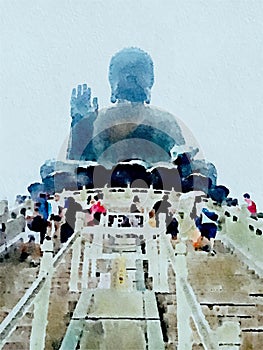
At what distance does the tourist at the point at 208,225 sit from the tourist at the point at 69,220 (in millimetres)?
201

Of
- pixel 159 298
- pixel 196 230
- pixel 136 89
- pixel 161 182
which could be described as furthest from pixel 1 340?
pixel 136 89

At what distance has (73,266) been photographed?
827 mm

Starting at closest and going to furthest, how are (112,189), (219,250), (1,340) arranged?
(1,340), (219,250), (112,189)

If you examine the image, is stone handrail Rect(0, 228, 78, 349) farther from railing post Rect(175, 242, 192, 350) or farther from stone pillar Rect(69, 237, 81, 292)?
railing post Rect(175, 242, 192, 350)

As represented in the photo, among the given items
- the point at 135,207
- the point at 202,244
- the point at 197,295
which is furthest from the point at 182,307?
the point at 135,207

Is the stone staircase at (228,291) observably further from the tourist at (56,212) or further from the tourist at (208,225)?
the tourist at (56,212)

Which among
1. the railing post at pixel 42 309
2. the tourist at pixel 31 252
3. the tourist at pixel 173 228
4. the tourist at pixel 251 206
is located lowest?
the railing post at pixel 42 309

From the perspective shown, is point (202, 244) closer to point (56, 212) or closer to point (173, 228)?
point (173, 228)

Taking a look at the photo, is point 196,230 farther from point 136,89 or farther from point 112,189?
point 136,89

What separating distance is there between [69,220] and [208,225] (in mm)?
230

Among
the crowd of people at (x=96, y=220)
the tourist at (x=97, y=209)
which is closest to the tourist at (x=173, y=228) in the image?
the crowd of people at (x=96, y=220)

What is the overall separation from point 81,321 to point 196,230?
10.1 inches

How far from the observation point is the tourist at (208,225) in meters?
0.93

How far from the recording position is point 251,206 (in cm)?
92
